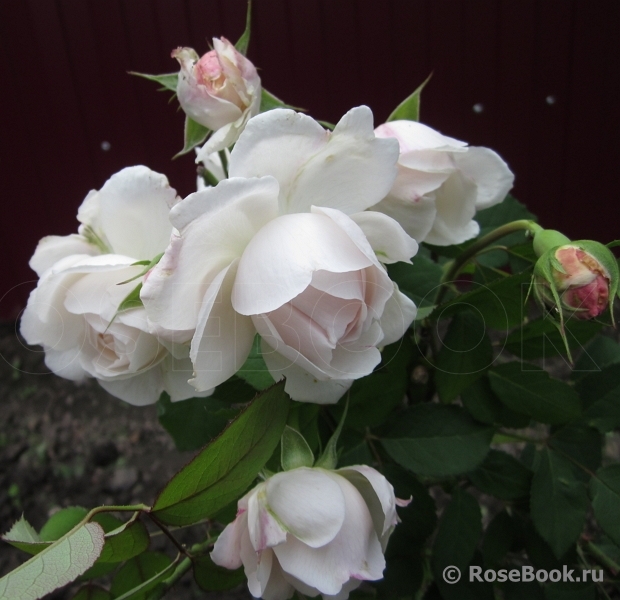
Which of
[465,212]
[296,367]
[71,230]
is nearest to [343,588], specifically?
[296,367]

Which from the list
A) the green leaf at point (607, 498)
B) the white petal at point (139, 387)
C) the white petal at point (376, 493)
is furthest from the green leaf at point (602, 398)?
the white petal at point (139, 387)

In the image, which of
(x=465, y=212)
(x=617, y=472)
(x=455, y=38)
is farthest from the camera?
(x=455, y=38)

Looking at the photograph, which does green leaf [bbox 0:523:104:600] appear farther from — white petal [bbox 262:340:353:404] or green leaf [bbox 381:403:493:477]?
green leaf [bbox 381:403:493:477]

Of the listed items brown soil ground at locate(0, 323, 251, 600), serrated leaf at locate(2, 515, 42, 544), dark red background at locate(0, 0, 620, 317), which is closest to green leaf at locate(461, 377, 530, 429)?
serrated leaf at locate(2, 515, 42, 544)

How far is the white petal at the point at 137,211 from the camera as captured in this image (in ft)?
1.10

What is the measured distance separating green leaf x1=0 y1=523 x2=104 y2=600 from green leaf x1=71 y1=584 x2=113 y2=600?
0.54 ft

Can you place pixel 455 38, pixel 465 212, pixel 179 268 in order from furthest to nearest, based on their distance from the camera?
pixel 455 38, pixel 465 212, pixel 179 268

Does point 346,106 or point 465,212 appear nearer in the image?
point 465,212

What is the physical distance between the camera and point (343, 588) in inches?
13.1

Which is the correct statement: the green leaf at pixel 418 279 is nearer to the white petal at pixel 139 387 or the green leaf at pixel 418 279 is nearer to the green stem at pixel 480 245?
the green stem at pixel 480 245

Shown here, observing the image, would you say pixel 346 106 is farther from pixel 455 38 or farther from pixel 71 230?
pixel 71 230

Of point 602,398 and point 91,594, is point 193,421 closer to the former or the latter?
point 91,594

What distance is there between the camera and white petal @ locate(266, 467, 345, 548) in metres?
0.30

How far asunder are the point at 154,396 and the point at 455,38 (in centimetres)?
154
